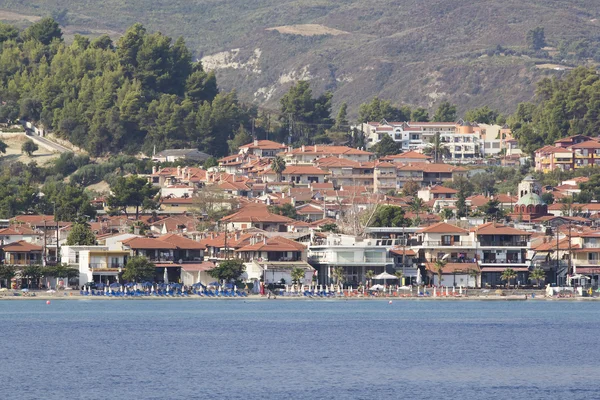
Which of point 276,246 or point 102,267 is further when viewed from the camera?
point 276,246

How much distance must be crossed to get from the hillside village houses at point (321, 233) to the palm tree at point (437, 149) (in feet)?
45.4

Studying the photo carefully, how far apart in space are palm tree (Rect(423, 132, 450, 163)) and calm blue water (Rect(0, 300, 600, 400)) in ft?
248

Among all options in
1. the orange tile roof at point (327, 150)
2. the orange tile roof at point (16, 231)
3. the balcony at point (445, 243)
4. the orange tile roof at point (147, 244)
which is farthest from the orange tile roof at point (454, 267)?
the orange tile roof at point (327, 150)

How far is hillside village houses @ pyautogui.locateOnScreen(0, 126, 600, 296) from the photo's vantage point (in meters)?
97.0

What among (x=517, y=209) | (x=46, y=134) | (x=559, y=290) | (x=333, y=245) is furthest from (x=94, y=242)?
(x=46, y=134)

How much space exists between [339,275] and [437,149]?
2765 inches

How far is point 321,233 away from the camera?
105875 mm

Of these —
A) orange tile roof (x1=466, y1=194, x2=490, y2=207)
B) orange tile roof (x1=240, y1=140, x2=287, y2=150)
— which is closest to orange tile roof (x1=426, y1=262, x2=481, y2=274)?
orange tile roof (x1=466, y1=194, x2=490, y2=207)

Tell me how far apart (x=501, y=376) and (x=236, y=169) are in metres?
94.9

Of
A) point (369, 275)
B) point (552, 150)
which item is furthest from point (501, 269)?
point (552, 150)

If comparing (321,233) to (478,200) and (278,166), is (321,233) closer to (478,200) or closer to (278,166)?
(478,200)

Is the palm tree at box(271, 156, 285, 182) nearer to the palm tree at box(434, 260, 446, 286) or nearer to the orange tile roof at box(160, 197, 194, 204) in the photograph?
the orange tile roof at box(160, 197, 194, 204)

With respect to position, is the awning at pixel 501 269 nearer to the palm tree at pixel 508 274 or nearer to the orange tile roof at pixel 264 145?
the palm tree at pixel 508 274

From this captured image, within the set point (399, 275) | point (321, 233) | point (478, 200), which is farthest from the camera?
point (478, 200)
